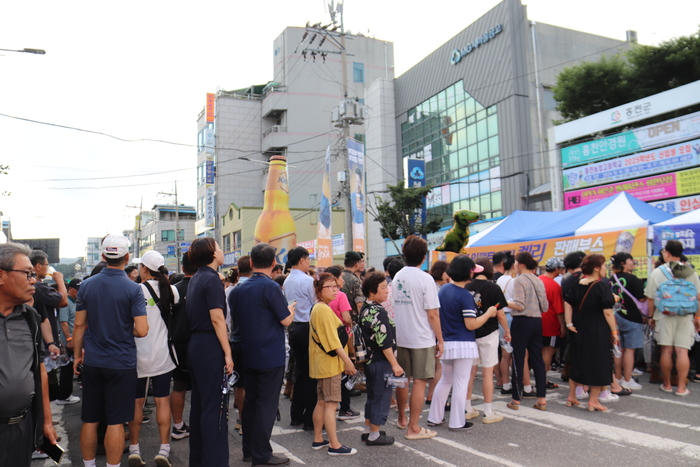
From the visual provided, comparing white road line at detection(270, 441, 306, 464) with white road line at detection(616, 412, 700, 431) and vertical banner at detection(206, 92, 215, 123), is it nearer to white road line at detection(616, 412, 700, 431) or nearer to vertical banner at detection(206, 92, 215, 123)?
white road line at detection(616, 412, 700, 431)

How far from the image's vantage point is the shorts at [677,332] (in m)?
6.54

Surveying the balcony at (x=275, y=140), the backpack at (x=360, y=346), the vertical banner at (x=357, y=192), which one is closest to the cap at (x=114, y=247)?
the backpack at (x=360, y=346)

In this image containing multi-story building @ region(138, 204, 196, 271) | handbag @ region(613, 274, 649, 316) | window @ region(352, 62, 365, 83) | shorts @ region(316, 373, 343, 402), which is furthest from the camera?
multi-story building @ region(138, 204, 196, 271)

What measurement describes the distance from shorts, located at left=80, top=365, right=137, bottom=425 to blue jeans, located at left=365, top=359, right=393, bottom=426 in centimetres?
215

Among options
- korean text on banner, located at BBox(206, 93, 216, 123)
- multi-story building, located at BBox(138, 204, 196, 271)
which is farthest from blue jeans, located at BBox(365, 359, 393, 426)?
multi-story building, located at BBox(138, 204, 196, 271)

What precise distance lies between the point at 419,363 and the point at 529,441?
1.28 metres

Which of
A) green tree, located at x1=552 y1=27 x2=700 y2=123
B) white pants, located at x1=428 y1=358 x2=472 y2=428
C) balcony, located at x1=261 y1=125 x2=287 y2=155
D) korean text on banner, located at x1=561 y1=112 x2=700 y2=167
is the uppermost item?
balcony, located at x1=261 y1=125 x2=287 y2=155

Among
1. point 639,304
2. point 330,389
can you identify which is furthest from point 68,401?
point 639,304

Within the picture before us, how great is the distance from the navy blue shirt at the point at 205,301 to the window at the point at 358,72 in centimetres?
4252

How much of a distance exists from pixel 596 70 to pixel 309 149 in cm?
2582

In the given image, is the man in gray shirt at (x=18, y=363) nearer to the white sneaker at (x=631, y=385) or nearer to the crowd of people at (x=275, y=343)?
the crowd of people at (x=275, y=343)

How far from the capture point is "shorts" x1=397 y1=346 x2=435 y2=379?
4.93 metres

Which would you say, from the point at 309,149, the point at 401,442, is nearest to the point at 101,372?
the point at 401,442

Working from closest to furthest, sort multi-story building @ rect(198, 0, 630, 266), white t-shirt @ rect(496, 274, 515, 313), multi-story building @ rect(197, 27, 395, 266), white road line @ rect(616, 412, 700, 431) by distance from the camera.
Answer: white road line @ rect(616, 412, 700, 431), white t-shirt @ rect(496, 274, 515, 313), multi-story building @ rect(198, 0, 630, 266), multi-story building @ rect(197, 27, 395, 266)
